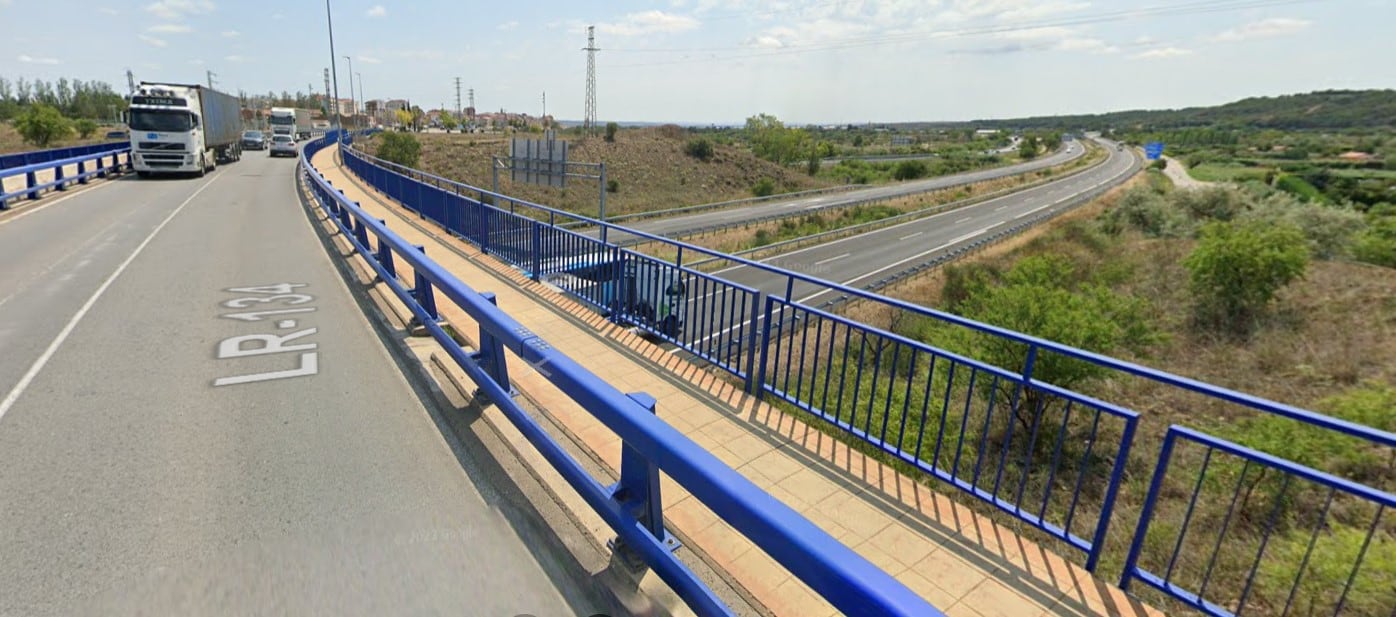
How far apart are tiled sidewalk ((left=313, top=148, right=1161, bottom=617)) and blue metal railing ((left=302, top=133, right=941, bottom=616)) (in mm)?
671

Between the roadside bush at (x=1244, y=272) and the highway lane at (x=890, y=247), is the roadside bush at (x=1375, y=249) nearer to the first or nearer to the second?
the roadside bush at (x=1244, y=272)

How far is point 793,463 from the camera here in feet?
14.7

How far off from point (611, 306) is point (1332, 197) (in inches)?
3199

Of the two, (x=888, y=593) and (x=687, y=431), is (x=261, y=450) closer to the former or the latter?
(x=687, y=431)

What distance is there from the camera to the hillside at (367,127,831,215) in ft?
178

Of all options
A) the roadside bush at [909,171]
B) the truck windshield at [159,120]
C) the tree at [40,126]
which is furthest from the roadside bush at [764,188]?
the tree at [40,126]

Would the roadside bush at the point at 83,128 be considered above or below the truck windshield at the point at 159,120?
below

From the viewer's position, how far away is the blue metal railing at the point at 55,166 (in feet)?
53.1

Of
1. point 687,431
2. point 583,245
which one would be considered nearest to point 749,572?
point 687,431

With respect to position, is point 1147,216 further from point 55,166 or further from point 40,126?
point 40,126

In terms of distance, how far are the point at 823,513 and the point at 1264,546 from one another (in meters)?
2.11

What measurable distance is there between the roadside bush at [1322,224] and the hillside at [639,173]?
37.6 metres

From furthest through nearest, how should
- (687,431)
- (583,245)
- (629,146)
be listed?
(629,146), (583,245), (687,431)

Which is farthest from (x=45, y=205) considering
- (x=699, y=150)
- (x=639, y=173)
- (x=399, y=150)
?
(x=699, y=150)
